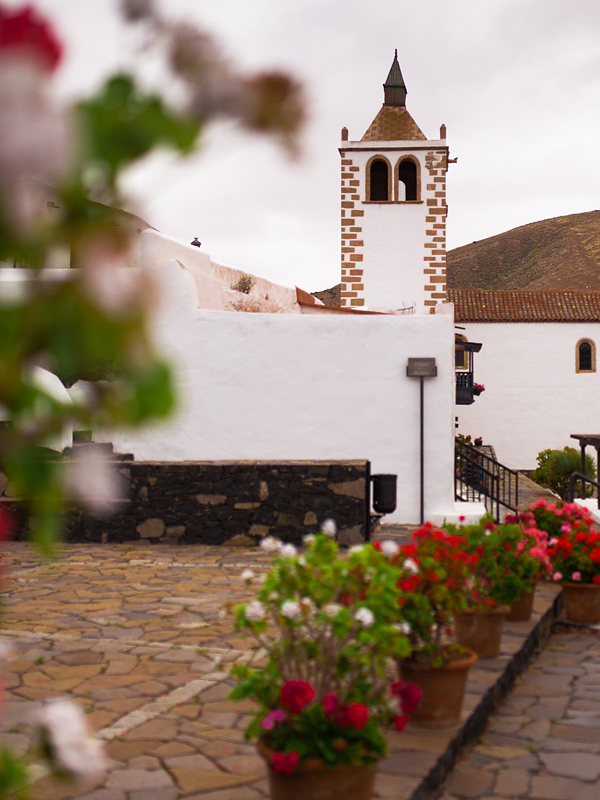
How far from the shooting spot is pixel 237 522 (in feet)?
31.9

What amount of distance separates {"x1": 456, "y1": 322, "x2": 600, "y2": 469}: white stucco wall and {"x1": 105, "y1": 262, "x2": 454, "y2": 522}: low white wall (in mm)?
18570

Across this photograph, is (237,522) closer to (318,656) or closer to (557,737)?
(557,737)

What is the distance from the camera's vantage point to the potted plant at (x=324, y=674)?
9.03ft

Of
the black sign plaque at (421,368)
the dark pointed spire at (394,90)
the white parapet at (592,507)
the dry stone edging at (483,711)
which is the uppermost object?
the dark pointed spire at (394,90)

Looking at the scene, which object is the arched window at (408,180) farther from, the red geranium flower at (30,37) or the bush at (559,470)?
the red geranium flower at (30,37)

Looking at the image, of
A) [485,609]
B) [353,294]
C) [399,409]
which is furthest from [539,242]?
[485,609]

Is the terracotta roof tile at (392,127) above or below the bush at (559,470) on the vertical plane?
above

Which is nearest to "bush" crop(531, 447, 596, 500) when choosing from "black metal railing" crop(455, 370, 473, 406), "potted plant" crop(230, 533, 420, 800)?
"black metal railing" crop(455, 370, 473, 406)

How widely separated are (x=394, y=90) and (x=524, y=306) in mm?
11171

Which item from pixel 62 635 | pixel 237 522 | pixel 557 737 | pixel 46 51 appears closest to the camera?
pixel 46 51

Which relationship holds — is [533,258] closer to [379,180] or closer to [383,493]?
[379,180]

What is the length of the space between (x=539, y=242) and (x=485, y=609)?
85.7 meters

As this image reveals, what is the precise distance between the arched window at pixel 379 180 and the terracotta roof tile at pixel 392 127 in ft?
2.15

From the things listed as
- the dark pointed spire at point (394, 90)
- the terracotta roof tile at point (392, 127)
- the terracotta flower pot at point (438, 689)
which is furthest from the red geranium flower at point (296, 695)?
the dark pointed spire at point (394, 90)
